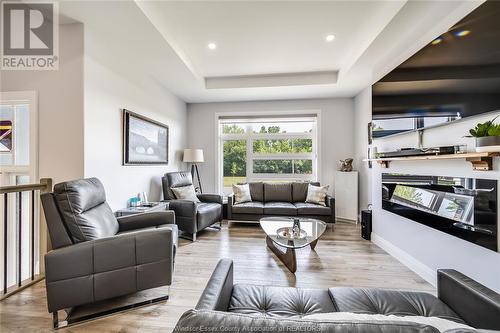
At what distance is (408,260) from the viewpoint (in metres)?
2.48

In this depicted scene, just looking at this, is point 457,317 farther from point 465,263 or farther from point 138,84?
point 138,84

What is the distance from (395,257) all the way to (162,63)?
3.94 metres

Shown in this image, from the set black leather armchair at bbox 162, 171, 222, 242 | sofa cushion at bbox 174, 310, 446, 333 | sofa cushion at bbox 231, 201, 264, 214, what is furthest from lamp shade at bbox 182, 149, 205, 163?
sofa cushion at bbox 174, 310, 446, 333

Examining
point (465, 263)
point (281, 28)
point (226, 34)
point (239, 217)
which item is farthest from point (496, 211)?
point (239, 217)

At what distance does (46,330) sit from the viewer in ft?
5.01

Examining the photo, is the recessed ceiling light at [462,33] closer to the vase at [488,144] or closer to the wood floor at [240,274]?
the vase at [488,144]

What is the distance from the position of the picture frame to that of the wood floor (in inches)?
54.9

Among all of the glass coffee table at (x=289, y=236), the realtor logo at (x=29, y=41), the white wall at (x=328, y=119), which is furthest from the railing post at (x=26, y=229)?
the white wall at (x=328, y=119)

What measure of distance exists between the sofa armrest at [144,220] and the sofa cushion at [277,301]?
132cm

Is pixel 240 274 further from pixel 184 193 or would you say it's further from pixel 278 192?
pixel 278 192

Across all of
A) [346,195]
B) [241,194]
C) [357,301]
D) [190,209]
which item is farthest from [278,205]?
[357,301]

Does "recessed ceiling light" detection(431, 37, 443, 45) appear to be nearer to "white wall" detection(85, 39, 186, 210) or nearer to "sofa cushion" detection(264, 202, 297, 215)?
"sofa cushion" detection(264, 202, 297, 215)

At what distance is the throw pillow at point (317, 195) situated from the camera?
3986 millimetres

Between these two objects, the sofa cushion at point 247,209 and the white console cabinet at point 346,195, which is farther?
the white console cabinet at point 346,195
